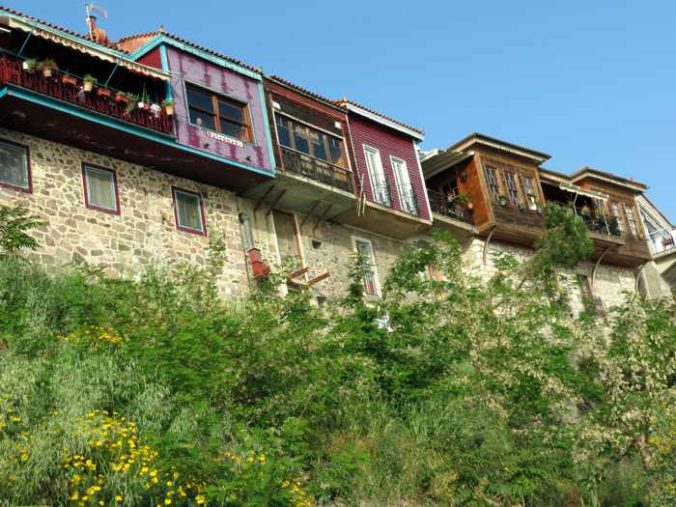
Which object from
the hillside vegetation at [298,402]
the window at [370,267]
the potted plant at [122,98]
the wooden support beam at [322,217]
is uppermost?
the potted plant at [122,98]

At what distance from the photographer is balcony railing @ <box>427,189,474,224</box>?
A: 29888 millimetres

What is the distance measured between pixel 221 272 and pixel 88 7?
24.6 ft

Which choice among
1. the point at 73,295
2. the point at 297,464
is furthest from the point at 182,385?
the point at 73,295

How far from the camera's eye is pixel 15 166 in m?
19.2

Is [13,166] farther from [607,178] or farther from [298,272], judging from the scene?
[607,178]

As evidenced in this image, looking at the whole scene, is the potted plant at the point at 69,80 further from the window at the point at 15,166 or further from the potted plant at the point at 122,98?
the window at the point at 15,166

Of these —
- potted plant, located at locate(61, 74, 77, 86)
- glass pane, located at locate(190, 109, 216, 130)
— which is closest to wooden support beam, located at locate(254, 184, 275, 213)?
glass pane, located at locate(190, 109, 216, 130)

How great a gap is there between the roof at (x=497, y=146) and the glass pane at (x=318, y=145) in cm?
673

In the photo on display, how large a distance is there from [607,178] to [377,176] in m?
12.8

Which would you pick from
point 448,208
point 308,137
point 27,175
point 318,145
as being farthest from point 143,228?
point 448,208

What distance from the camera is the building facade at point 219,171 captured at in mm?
19359

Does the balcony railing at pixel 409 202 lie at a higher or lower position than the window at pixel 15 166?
higher

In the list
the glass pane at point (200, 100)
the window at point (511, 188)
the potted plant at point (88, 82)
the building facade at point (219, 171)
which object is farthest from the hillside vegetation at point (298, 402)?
the window at point (511, 188)

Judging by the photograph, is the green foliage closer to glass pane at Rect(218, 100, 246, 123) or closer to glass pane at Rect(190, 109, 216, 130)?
glass pane at Rect(190, 109, 216, 130)
